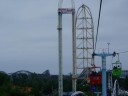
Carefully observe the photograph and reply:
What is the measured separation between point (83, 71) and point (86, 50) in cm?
305

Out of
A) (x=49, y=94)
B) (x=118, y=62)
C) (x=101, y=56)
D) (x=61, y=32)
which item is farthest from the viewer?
(x=49, y=94)

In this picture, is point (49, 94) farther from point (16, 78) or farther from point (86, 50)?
point (16, 78)

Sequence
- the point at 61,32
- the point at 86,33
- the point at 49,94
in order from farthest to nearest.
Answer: the point at 49,94
the point at 86,33
the point at 61,32

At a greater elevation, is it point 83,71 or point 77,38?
point 77,38

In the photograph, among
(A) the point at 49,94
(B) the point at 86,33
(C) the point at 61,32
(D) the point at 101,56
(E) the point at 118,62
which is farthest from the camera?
(A) the point at 49,94

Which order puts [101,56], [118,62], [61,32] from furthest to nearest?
[61,32] < [101,56] < [118,62]

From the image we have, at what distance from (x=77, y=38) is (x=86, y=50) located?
6.91 feet

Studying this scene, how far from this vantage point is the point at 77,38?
2628 inches

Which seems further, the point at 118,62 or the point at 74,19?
the point at 74,19

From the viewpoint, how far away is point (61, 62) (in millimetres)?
63156

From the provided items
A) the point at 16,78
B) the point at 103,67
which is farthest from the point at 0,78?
the point at 103,67

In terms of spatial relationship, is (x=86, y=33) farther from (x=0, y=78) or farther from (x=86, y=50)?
(x=0, y=78)

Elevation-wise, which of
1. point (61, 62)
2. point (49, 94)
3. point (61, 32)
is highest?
point (61, 32)

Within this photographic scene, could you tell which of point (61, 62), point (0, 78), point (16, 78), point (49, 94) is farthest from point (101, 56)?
point (16, 78)
